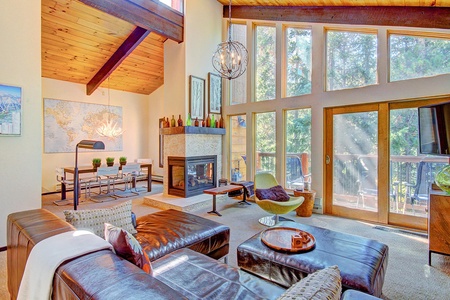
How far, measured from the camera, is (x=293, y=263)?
5.99 ft

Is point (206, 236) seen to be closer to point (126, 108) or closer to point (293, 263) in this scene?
point (293, 263)

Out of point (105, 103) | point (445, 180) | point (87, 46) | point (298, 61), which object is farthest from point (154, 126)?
point (445, 180)

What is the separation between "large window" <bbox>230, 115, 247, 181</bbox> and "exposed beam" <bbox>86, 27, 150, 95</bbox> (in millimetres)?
2743

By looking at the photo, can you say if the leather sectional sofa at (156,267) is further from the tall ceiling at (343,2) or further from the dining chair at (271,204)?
the tall ceiling at (343,2)

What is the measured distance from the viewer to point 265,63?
5.48 meters

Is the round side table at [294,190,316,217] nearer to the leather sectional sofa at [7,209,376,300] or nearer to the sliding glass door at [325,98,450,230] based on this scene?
the sliding glass door at [325,98,450,230]

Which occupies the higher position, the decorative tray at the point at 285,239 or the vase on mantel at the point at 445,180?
the vase on mantel at the point at 445,180

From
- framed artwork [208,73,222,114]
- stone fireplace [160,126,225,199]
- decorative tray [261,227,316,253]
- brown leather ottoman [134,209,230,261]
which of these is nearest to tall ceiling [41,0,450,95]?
framed artwork [208,73,222,114]

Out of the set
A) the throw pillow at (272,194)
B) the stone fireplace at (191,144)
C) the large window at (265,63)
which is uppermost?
the large window at (265,63)

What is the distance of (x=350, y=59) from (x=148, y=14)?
391 centimetres

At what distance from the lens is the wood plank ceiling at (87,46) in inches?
172

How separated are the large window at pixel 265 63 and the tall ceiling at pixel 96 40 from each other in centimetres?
55

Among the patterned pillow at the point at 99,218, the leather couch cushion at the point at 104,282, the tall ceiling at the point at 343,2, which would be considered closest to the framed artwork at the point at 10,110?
the patterned pillow at the point at 99,218

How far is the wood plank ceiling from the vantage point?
4359 mm
